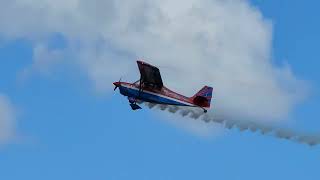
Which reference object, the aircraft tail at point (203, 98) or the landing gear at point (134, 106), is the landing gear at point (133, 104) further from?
the aircraft tail at point (203, 98)

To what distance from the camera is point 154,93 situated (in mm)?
53469

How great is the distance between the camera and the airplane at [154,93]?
52500 mm

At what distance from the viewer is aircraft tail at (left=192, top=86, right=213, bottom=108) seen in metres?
52.3

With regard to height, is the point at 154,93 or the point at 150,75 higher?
the point at 150,75

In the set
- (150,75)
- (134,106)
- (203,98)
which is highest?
(150,75)

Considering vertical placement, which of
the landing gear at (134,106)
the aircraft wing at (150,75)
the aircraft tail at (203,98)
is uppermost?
the aircraft wing at (150,75)

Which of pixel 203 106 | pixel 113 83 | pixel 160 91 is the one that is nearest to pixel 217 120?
pixel 203 106

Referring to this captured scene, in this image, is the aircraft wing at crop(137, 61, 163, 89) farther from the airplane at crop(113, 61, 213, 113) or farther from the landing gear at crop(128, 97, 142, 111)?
the landing gear at crop(128, 97, 142, 111)

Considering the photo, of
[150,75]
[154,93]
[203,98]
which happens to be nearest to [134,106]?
[154,93]

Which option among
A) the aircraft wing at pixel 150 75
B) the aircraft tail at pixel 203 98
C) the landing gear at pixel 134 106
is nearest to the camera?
the landing gear at pixel 134 106

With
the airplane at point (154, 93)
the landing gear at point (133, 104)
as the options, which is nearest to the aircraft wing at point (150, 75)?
the airplane at point (154, 93)

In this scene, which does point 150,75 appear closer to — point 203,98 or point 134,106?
point 134,106

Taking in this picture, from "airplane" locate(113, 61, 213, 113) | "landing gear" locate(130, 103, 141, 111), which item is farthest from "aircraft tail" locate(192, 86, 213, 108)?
"landing gear" locate(130, 103, 141, 111)

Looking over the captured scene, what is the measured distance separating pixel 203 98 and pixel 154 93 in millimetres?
5146
